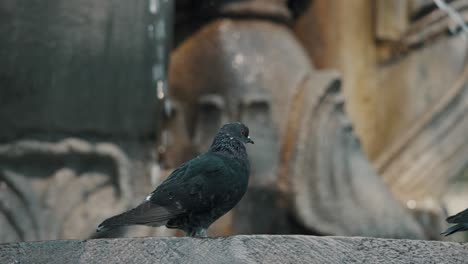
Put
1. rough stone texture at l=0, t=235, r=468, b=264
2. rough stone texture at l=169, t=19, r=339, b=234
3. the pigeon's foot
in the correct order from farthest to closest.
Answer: rough stone texture at l=169, t=19, r=339, b=234, the pigeon's foot, rough stone texture at l=0, t=235, r=468, b=264

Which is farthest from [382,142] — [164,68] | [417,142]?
[164,68]

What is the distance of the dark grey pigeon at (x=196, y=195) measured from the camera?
2.85 metres

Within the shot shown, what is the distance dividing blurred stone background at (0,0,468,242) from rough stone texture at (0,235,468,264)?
191cm

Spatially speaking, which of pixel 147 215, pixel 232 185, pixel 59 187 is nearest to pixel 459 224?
pixel 232 185

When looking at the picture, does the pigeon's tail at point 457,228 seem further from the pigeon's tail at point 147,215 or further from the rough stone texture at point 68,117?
the rough stone texture at point 68,117

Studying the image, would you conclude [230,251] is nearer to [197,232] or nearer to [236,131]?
[197,232]

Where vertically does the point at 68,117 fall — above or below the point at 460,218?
above

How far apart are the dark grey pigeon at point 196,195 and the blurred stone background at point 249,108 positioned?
5.87 feet

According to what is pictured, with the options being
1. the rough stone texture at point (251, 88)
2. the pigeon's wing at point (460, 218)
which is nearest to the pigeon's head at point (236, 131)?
the pigeon's wing at point (460, 218)

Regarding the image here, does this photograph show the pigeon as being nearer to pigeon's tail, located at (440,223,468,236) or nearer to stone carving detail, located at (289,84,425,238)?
pigeon's tail, located at (440,223,468,236)

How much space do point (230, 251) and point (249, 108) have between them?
8.43ft

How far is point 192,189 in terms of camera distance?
2.86 metres

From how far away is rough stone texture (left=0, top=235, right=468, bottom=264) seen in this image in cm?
266

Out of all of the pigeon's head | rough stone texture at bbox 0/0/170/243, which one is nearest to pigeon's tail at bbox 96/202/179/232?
the pigeon's head
